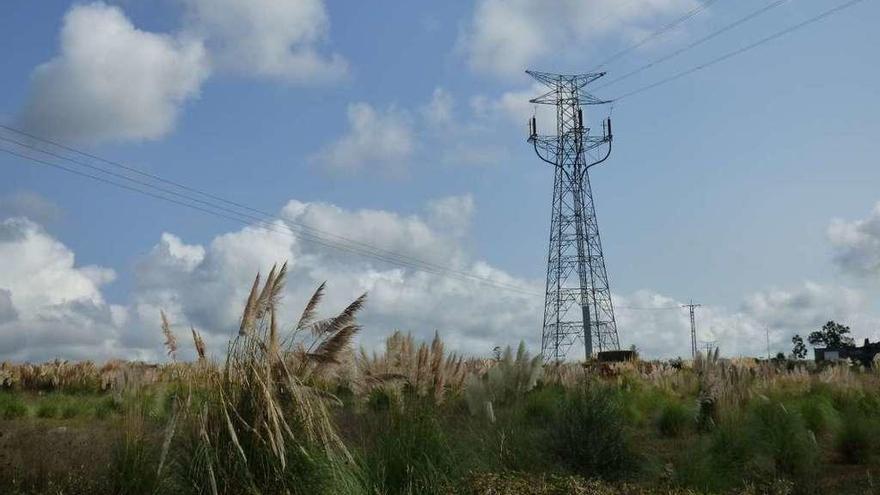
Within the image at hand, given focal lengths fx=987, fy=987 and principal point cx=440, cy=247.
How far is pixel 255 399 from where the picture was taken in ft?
24.5

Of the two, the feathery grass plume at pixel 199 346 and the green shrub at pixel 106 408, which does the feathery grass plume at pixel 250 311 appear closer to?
the feathery grass plume at pixel 199 346

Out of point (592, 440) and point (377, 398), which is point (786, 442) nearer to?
point (592, 440)

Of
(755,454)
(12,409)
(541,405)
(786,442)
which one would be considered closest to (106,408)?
(12,409)

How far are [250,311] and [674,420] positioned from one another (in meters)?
6.07

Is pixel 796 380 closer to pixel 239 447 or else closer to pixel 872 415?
pixel 872 415

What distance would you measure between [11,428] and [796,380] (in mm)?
10802

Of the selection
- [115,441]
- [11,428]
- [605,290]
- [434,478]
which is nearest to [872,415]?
[434,478]

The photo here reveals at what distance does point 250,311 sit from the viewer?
Answer: 7492 mm

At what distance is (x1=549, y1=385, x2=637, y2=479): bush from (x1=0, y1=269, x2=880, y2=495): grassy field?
0.01m

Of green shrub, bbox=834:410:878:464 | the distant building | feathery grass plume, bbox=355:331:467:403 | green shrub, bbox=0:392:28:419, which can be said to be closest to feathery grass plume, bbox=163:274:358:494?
feathery grass plume, bbox=355:331:467:403

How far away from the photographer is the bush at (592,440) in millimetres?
8750

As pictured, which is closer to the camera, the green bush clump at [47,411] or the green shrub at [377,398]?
the green shrub at [377,398]

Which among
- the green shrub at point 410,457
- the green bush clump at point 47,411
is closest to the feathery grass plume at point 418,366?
the green shrub at point 410,457

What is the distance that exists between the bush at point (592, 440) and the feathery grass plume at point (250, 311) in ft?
10.1
